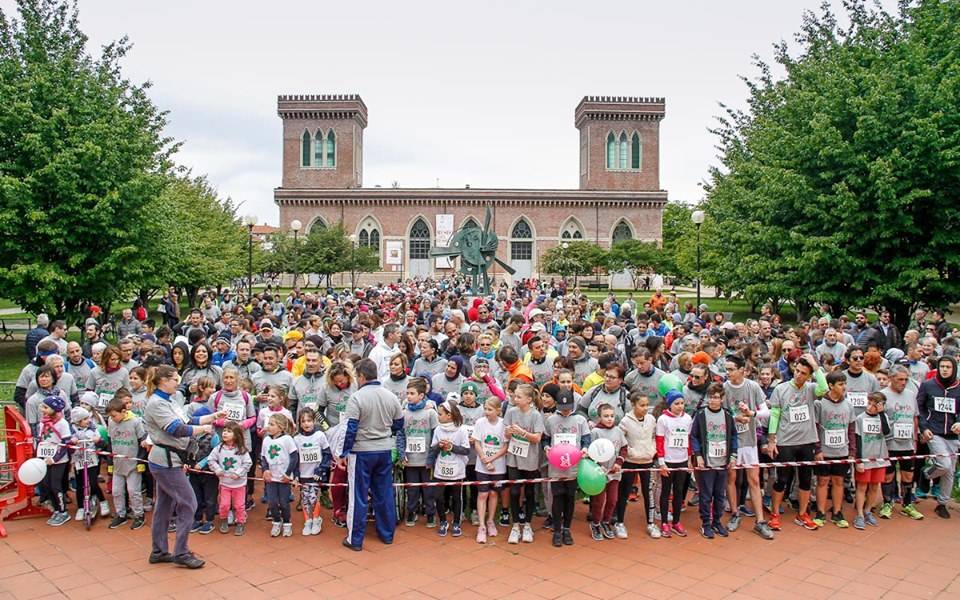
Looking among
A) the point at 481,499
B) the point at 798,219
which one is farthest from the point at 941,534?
the point at 798,219

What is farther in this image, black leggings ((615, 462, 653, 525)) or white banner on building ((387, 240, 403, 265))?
white banner on building ((387, 240, 403, 265))

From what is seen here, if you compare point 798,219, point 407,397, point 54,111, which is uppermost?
point 54,111

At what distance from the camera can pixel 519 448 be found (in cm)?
696

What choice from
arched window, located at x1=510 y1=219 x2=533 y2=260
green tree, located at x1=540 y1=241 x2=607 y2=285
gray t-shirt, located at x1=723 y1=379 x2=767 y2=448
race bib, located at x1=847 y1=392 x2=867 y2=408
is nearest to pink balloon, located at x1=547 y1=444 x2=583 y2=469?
A: gray t-shirt, located at x1=723 y1=379 x2=767 y2=448

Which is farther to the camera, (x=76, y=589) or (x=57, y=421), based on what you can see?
(x=57, y=421)

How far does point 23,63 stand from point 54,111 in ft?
9.00

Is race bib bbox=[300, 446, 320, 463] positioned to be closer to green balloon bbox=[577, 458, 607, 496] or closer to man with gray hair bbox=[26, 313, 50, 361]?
green balloon bbox=[577, 458, 607, 496]

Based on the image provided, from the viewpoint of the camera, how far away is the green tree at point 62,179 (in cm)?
1689

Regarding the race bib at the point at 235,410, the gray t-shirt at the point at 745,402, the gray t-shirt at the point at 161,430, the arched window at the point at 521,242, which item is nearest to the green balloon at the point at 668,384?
the gray t-shirt at the point at 745,402

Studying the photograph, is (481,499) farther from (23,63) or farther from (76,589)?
(23,63)

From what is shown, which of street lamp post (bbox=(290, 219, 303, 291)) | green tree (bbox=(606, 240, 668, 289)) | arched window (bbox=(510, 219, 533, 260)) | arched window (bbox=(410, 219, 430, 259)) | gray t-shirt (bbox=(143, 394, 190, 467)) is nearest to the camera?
gray t-shirt (bbox=(143, 394, 190, 467))

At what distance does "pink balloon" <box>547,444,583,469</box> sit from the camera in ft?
21.6

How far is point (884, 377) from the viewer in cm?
821

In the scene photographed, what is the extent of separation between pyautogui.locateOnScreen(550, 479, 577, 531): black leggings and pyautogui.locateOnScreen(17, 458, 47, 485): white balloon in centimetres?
486
